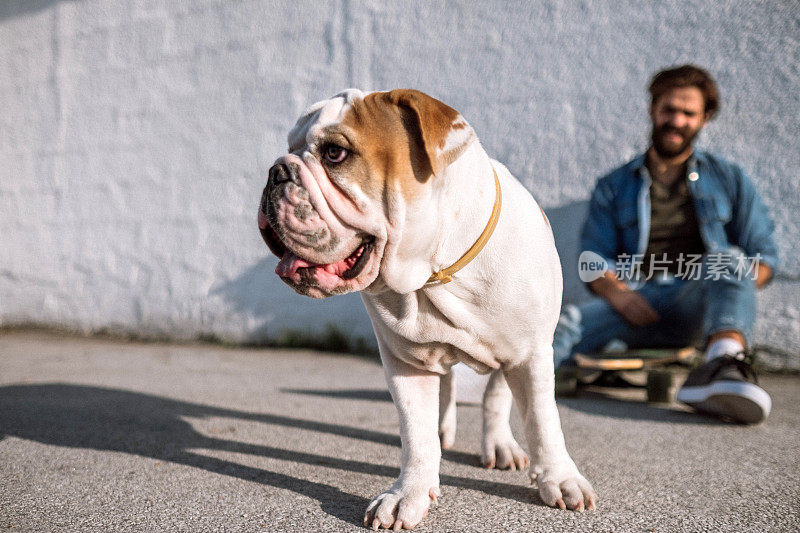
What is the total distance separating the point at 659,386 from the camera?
3.11 meters

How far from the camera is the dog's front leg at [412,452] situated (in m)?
1.51

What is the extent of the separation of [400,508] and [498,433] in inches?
25.3

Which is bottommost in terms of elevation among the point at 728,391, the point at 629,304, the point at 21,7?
the point at 728,391

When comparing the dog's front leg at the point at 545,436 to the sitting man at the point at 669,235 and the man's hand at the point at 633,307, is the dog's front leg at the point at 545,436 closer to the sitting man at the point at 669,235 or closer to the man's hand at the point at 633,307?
the sitting man at the point at 669,235

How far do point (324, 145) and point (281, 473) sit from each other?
1.04m

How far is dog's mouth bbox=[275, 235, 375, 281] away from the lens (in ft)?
4.88

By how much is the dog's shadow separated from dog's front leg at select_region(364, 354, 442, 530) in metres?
0.09

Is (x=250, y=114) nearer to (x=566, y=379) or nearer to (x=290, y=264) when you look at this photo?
(x=566, y=379)

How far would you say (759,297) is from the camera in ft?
12.7

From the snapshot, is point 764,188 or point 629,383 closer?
point 629,383

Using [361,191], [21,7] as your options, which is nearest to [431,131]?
[361,191]

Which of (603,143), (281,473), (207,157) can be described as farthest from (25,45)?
(281,473)

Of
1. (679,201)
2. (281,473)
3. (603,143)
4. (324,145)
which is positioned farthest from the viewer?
(603,143)

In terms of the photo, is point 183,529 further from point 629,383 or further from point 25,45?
point 25,45
